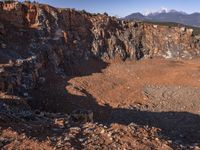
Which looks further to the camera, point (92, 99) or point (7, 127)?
point (92, 99)

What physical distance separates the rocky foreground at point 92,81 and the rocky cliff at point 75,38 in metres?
0.10

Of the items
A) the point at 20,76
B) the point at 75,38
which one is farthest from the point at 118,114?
the point at 75,38

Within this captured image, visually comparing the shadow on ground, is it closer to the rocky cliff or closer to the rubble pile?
the rubble pile

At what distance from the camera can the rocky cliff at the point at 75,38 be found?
34688 millimetres

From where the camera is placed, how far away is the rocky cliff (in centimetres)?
3469

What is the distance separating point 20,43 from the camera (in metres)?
34.6

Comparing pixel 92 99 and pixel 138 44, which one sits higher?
pixel 138 44

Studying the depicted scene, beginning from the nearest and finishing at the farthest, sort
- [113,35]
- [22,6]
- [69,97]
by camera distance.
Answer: [69,97] < [22,6] < [113,35]

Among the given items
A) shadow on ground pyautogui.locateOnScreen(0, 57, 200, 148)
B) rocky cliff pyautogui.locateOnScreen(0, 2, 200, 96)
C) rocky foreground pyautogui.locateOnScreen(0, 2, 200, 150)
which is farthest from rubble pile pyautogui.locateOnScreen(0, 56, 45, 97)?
shadow on ground pyautogui.locateOnScreen(0, 57, 200, 148)

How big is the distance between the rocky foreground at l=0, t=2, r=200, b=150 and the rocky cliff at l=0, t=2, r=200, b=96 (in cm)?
10

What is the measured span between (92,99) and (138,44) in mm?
16097

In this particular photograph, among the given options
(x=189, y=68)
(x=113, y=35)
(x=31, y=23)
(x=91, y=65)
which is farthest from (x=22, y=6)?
(x=189, y=68)

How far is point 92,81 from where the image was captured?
1324 inches

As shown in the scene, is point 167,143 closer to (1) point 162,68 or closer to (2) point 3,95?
(2) point 3,95
